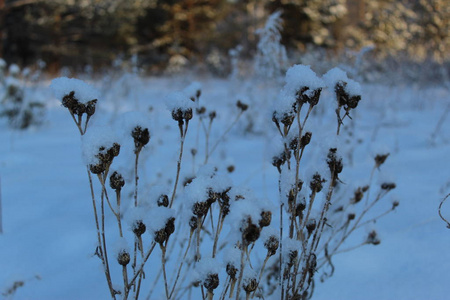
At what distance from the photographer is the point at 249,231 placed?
0.73 m

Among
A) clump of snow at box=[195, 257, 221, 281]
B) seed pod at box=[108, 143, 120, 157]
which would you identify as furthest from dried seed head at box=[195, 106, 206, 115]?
clump of snow at box=[195, 257, 221, 281]

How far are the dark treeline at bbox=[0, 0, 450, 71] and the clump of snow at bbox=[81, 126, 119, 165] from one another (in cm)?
1259

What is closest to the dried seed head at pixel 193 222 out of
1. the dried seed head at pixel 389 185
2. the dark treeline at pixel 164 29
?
the dried seed head at pixel 389 185

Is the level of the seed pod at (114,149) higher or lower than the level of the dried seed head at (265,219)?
higher

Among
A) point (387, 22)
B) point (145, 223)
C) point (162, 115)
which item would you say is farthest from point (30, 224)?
point (387, 22)

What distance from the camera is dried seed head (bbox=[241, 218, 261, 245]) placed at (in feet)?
2.36

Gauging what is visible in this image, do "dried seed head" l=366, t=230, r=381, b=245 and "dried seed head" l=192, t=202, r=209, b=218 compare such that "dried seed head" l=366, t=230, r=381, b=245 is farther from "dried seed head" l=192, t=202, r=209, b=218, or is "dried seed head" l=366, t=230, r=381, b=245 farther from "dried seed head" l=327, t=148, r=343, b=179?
"dried seed head" l=192, t=202, r=209, b=218

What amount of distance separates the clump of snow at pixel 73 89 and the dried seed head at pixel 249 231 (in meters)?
0.48

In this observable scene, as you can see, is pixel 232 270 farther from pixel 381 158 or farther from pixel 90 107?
pixel 381 158

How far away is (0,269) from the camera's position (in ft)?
5.04

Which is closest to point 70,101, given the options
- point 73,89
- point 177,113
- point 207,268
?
point 73,89

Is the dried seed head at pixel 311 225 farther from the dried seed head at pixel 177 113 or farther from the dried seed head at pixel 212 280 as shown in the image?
the dried seed head at pixel 177 113

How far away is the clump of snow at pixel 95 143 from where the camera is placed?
0.85 meters

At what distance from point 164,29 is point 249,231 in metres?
15.9
